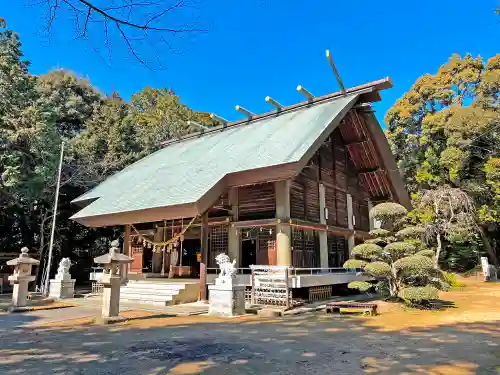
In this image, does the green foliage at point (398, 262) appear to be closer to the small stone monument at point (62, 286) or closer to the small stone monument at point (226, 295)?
the small stone monument at point (226, 295)

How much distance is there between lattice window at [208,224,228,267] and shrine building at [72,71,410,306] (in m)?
0.04

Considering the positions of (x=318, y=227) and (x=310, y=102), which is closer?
(x=318, y=227)

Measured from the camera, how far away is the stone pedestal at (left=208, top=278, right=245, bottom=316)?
9.80m

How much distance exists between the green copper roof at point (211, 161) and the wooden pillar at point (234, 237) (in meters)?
1.51

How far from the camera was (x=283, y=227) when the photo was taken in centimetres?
1280

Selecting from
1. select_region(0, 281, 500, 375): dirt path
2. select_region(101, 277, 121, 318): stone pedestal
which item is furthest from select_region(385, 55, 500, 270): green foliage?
select_region(101, 277, 121, 318): stone pedestal

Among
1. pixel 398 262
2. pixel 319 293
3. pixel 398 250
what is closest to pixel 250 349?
pixel 398 262

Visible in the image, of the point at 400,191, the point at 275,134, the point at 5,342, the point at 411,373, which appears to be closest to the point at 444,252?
the point at 400,191

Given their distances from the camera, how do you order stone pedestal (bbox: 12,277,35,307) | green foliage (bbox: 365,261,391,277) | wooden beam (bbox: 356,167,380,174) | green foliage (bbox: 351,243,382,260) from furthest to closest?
wooden beam (bbox: 356,167,380,174)
green foliage (bbox: 351,243,382,260)
stone pedestal (bbox: 12,277,35,307)
green foliage (bbox: 365,261,391,277)

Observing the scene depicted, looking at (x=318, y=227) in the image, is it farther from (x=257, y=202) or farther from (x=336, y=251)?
(x=257, y=202)

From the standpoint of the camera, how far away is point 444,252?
28031 millimetres

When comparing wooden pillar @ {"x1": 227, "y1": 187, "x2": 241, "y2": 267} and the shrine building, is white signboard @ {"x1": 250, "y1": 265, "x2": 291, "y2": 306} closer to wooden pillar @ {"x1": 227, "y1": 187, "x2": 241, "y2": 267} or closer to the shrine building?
the shrine building

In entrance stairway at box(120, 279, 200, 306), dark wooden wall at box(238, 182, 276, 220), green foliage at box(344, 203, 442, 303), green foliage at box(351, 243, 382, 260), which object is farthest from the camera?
dark wooden wall at box(238, 182, 276, 220)

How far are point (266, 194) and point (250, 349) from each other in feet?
27.1
